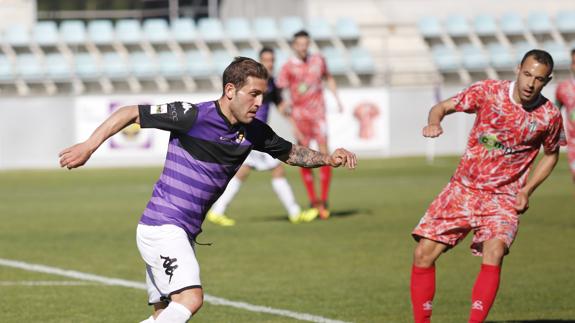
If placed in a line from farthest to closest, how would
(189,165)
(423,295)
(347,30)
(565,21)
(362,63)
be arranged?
(565,21)
(347,30)
(362,63)
(423,295)
(189,165)

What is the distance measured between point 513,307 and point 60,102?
1821 cm

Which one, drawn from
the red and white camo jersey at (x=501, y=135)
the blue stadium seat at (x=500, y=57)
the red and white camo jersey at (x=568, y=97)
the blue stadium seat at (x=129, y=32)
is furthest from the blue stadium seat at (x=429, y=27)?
the red and white camo jersey at (x=501, y=135)

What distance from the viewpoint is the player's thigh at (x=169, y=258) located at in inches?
220

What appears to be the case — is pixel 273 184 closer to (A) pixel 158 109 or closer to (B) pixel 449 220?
(B) pixel 449 220

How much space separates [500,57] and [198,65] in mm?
8214

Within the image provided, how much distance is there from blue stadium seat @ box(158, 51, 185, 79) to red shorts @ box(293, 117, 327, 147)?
13151 mm

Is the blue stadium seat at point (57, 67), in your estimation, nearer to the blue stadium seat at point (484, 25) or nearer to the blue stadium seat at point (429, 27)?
the blue stadium seat at point (429, 27)

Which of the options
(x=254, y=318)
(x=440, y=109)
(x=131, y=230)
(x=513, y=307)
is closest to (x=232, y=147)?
(x=440, y=109)

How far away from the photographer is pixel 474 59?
28.8m

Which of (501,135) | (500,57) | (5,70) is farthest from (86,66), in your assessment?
(501,135)

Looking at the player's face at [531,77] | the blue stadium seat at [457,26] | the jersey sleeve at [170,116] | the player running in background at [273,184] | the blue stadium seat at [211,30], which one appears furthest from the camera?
the blue stadium seat at [457,26]

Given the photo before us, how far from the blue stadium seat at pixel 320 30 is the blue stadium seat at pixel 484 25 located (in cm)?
427

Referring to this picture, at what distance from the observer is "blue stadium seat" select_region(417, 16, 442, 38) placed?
96.8 ft

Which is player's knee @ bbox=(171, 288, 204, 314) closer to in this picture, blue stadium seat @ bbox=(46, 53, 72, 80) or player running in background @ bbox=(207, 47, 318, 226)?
player running in background @ bbox=(207, 47, 318, 226)
